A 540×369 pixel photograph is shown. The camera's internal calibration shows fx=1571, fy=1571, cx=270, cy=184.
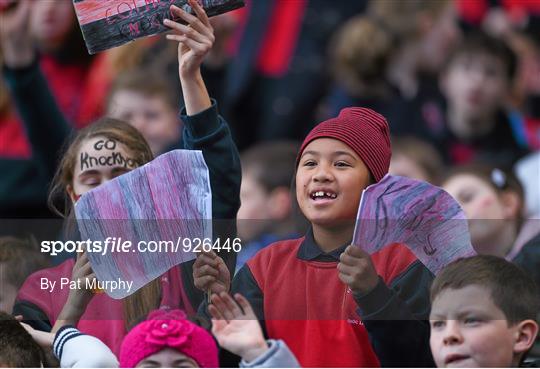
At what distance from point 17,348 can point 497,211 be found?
2.23 meters

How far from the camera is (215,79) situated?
7.21m

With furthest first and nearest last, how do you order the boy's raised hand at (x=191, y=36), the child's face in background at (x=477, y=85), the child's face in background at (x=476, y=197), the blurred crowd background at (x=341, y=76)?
the child's face in background at (x=477, y=85) → the blurred crowd background at (x=341, y=76) → the child's face in background at (x=476, y=197) → the boy's raised hand at (x=191, y=36)

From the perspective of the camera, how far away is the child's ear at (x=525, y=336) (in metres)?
3.64

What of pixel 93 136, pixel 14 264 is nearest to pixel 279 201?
pixel 93 136

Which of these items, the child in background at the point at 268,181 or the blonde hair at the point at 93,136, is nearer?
the blonde hair at the point at 93,136

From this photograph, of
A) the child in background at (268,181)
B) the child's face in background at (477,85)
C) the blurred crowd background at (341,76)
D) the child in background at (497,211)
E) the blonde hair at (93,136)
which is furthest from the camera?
the child's face in background at (477,85)

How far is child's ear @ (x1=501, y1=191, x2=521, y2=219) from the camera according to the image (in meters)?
5.66

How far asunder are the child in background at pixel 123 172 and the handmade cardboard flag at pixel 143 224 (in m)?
0.04

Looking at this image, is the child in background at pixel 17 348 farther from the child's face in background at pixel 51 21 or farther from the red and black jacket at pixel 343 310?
the child's face in background at pixel 51 21

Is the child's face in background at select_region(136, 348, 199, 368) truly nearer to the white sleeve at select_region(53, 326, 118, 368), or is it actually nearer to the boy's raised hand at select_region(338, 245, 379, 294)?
the white sleeve at select_region(53, 326, 118, 368)

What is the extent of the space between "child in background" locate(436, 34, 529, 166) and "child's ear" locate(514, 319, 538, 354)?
3.48 meters

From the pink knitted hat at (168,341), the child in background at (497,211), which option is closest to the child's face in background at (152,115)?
the child in background at (497,211)

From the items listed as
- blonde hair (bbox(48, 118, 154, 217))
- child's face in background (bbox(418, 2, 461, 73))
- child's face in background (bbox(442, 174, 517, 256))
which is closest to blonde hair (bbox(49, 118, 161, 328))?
blonde hair (bbox(48, 118, 154, 217))

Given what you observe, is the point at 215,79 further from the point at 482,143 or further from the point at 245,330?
the point at 245,330
